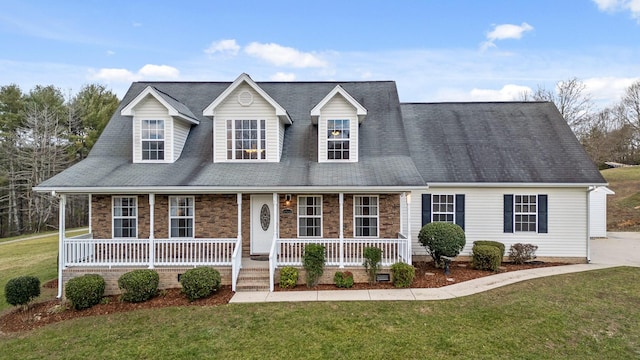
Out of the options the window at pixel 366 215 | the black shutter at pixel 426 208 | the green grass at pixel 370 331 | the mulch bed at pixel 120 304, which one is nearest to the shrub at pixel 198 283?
the mulch bed at pixel 120 304

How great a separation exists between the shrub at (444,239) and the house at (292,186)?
773 millimetres

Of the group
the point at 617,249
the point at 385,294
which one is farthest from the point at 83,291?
the point at 617,249

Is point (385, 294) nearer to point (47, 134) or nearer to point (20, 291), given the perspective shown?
point (20, 291)

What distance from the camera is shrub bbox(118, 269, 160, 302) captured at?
929cm

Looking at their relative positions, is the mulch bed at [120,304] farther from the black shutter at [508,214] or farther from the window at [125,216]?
the black shutter at [508,214]

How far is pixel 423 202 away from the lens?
13.1 meters

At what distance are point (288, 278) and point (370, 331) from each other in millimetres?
3573

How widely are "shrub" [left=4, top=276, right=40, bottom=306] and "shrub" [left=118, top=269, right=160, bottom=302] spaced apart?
2.61 metres

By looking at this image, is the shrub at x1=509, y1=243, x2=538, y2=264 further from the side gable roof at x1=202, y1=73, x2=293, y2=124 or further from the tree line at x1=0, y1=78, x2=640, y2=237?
the tree line at x1=0, y1=78, x2=640, y2=237

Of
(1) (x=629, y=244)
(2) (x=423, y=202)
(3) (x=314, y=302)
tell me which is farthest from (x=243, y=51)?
(1) (x=629, y=244)

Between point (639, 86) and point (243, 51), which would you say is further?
point (639, 86)

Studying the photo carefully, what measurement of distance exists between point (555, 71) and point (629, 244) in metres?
21.2

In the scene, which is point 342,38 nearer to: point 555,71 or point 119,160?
point 119,160

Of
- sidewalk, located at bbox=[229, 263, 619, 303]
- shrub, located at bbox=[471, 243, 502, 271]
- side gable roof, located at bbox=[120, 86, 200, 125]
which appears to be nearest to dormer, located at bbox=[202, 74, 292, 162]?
side gable roof, located at bbox=[120, 86, 200, 125]
